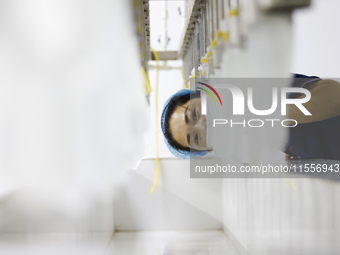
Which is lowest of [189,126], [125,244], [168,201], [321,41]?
[125,244]

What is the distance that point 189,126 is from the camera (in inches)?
50.9

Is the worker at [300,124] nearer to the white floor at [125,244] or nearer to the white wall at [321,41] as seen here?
the white wall at [321,41]

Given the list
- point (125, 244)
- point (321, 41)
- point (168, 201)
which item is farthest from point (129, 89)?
point (168, 201)

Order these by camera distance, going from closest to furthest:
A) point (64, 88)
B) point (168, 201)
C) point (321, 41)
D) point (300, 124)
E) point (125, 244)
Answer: point (64, 88)
point (300, 124)
point (321, 41)
point (125, 244)
point (168, 201)

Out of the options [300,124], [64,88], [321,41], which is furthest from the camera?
[321,41]

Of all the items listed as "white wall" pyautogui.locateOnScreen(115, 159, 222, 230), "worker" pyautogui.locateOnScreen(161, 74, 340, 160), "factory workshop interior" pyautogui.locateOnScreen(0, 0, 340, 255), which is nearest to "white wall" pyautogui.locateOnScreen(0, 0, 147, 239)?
"factory workshop interior" pyautogui.locateOnScreen(0, 0, 340, 255)

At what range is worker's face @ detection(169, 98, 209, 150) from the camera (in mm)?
1223

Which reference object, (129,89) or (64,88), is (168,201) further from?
(64,88)

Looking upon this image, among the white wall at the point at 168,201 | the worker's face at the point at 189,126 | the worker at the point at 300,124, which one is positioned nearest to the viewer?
the worker at the point at 300,124

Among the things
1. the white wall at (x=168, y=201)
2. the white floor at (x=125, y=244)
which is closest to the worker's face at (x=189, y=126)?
the white floor at (x=125, y=244)

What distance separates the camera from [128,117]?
0.79 m

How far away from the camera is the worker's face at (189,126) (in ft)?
4.01

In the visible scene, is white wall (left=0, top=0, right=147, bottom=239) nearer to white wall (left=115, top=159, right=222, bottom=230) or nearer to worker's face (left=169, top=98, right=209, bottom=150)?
worker's face (left=169, top=98, right=209, bottom=150)

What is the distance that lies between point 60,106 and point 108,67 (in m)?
0.11
